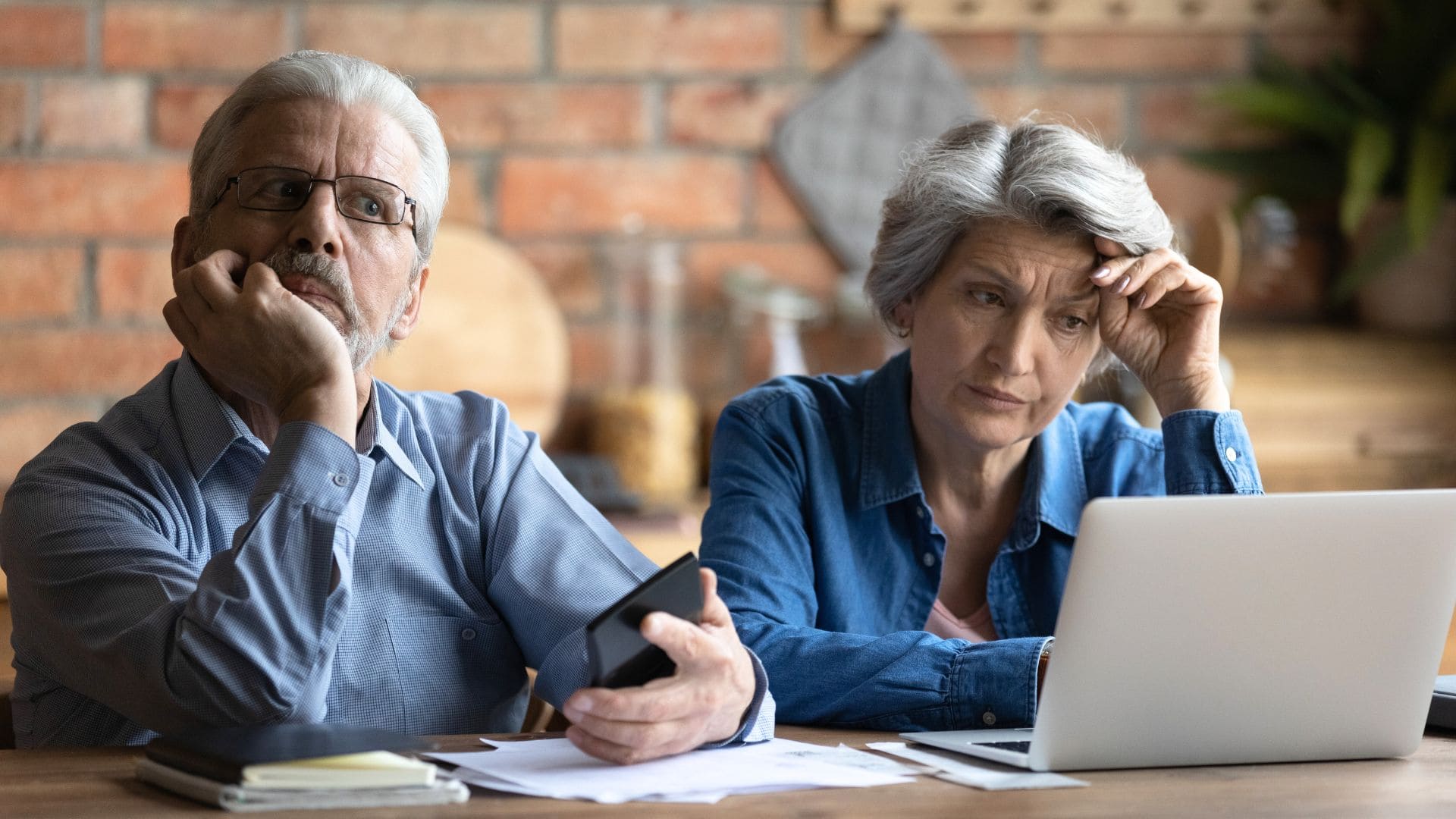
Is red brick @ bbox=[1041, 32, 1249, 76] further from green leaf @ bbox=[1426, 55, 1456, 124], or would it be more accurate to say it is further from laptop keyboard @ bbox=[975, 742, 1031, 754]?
laptop keyboard @ bbox=[975, 742, 1031, 754]

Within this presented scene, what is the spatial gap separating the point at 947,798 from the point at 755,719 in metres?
0.23

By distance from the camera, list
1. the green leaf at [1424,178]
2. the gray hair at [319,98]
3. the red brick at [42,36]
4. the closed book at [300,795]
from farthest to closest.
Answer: the green leaf at [1424,178] → the red brick at [42,36] → the gray hair at [319,98] → the closed book at [300,795]

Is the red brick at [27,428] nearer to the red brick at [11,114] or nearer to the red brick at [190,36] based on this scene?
the red brick at [11,114]

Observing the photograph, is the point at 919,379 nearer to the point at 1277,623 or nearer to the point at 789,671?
the point at 789,671

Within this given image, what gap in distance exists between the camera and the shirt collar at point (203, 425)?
128 cm

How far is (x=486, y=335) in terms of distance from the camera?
8.51 feet

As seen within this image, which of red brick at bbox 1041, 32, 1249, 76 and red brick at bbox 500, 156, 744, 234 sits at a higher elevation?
red brick at bbox 1041, 32, 1249, 76

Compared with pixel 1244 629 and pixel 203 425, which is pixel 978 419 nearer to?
pixel 1244 629

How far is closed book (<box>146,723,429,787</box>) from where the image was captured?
94 centimetres

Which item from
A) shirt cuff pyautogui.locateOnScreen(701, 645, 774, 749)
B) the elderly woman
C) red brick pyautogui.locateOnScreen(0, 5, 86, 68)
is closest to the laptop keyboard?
shirt cuff pyautogui.locateOnScreen(701, 645, 774, 749)

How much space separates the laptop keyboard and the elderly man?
179mm

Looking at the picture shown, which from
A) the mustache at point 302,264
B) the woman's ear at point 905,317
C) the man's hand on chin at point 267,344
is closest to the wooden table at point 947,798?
the man's hand on chin at point 267,344

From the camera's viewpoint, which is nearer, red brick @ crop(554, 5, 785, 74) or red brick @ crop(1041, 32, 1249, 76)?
red brick @ crop(554, 5, 785, 74)

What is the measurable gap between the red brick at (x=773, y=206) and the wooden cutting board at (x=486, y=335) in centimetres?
42
